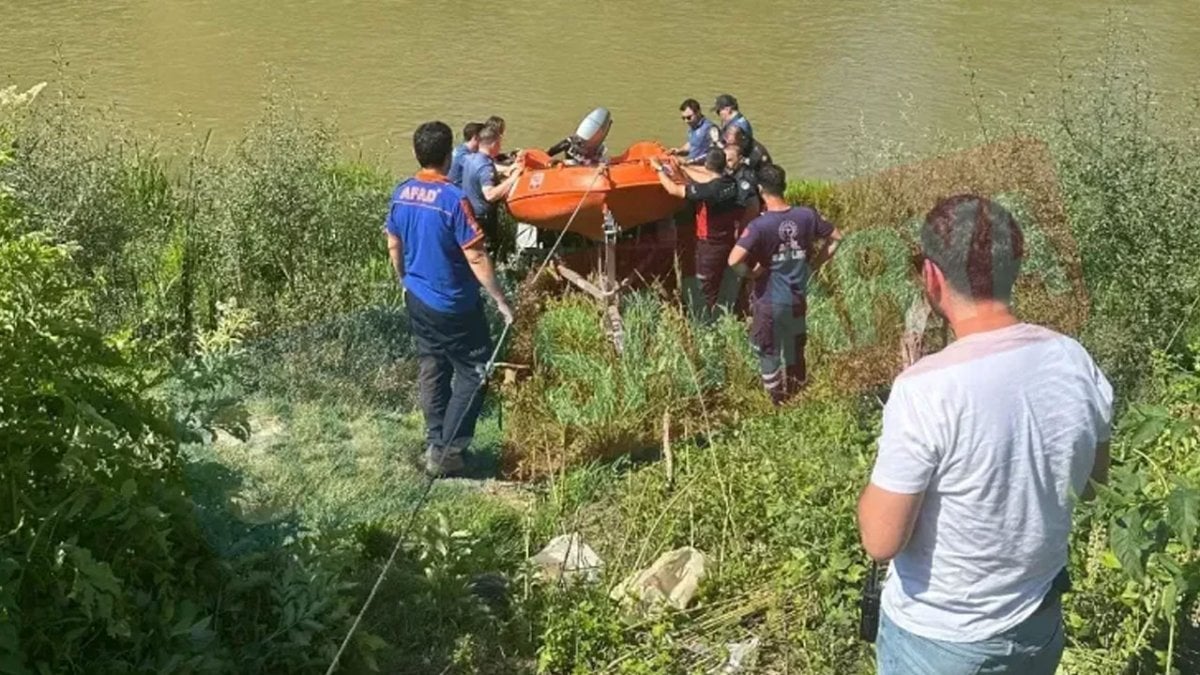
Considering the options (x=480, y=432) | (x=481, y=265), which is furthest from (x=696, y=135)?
(x=481, y=265)

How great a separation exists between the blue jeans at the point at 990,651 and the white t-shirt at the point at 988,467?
22 millimetres

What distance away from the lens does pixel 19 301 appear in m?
3.07

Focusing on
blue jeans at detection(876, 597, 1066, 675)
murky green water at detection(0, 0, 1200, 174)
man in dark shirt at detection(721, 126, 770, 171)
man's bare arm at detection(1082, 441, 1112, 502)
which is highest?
man's bare arm at detection(1082, 441, 1112, 502)

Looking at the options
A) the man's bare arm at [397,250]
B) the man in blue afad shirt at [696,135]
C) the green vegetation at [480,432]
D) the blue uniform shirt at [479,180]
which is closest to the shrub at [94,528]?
the green vegetation at [480,432]

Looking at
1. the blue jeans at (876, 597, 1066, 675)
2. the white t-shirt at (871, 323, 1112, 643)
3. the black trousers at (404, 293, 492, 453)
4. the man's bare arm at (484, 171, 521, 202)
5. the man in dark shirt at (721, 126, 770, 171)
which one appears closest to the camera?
the white t-shirt at (871, 323, 1112, 643)

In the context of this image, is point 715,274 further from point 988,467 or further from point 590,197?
point 988,467

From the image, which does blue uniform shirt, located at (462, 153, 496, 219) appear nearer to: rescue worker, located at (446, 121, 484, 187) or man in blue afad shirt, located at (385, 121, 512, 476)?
rescue worker, located at (446, 121, 484, 187)

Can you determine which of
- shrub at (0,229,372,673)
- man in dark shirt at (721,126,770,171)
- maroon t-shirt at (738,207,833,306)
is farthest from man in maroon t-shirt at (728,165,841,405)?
shrub at (0,229,372,673)

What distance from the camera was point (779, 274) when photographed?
6.10 m

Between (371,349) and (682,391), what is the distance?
5.05 ft

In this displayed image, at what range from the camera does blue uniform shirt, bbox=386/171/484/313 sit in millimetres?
5383

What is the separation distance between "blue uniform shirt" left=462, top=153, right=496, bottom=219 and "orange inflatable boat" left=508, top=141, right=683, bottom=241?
0.85 ft

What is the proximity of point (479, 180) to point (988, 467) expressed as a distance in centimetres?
560

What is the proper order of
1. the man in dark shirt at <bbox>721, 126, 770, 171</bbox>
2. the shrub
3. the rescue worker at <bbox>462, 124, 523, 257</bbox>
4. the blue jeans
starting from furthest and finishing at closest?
the man in dark shirt at <bbox>721, 126, 770, 171</bbox>, the rescue worker at <bbox>462, 124, 523, 257</bbox>, the shrub, the blue jeans
